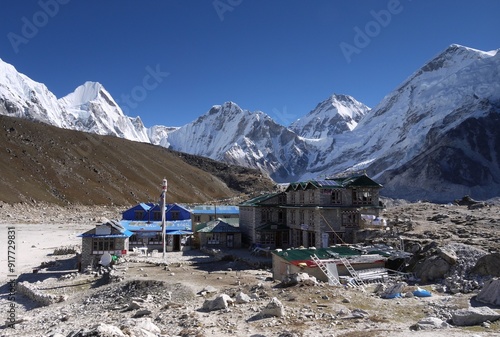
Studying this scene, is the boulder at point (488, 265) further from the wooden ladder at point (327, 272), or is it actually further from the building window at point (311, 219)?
the building window at point (311, 219)

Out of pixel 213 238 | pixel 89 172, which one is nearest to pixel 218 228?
pixel 213 238

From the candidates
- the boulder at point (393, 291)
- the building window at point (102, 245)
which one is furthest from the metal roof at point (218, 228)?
the boulder at point (393, 291)

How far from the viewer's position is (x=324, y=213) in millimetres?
40219

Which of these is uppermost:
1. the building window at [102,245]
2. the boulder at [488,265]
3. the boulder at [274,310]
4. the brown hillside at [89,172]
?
the brown hillside at [89,172]

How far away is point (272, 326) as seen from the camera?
1723 centimetres

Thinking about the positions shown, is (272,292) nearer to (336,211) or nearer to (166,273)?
(166,273)

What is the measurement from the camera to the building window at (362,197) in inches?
1638

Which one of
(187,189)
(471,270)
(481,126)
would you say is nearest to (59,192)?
(187,189)

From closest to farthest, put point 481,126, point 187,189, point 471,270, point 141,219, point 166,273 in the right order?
point 471,270 < point 166,273 < point 141,219 < point 187,189 < point 481,126

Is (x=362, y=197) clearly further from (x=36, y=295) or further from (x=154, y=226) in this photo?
(x=36, y=295)

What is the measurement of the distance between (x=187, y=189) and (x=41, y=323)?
122045mm

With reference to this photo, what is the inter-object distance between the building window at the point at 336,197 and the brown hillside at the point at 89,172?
80.4 metres

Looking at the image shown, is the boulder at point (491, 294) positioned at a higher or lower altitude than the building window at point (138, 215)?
lower

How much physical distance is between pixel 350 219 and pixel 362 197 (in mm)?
2560
